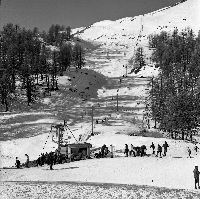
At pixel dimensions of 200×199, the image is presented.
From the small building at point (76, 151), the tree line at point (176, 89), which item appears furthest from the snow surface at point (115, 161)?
the tree line at point (176, 89)

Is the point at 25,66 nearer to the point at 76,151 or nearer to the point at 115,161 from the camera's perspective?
the point at 76,151

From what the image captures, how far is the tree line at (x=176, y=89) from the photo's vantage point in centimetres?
6762

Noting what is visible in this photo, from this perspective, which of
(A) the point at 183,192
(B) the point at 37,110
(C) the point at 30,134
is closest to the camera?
(A) the point at 183,192

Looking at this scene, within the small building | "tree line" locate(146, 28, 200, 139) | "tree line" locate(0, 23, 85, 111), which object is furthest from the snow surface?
"tree line" locate(0, 23, 85, 111)

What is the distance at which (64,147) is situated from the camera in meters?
46.2

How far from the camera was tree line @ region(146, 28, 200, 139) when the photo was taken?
6762 cm

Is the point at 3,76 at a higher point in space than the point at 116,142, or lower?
higher

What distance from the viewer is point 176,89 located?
102 meters

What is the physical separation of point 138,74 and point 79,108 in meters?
50.9

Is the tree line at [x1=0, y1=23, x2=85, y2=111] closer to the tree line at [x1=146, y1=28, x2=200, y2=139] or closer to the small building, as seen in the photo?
the tree line at [x1=146, y1=28, x2=200, y2=139]

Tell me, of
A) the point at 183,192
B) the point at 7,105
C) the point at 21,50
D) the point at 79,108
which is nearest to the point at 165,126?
the point at 79,108

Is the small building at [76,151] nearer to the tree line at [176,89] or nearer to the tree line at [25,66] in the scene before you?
the tree line at [176,89]

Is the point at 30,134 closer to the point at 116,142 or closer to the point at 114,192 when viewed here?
the point at 116,142

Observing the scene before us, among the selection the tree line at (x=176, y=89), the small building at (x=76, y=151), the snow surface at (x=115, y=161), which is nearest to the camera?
the snow surface at (x=115, y=161)
